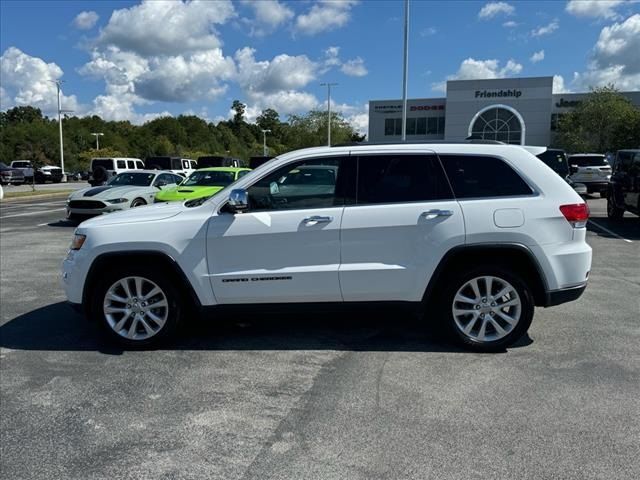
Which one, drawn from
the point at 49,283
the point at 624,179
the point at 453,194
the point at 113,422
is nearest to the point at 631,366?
the point at 453,194

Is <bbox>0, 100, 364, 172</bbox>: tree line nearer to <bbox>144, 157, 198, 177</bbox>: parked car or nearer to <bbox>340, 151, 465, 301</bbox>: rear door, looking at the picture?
<bbox>144, 157, 198, 177</bbox>: parked car

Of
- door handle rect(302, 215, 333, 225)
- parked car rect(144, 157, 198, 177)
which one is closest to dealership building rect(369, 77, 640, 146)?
parked car rect(144, 157, 198, 177)

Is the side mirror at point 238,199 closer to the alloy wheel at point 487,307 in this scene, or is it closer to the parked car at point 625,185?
the alloy wheel at point 487,307

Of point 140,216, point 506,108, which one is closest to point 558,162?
point 140,216

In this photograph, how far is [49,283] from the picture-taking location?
7.38 meters

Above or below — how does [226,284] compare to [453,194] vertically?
below

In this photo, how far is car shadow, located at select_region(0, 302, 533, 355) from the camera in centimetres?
479

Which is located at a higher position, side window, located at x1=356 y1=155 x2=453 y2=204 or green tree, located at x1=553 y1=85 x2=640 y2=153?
green tree, located at x1=553 y1=85 x2=640 y2=153

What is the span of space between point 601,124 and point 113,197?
48477 mm

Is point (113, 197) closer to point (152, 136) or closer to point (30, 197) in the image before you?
point (30, 197)

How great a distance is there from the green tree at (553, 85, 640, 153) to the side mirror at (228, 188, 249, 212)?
4879 cm

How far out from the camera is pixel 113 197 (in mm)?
13641

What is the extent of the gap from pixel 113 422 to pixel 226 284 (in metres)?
1.43

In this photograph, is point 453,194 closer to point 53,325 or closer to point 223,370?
point 223,370
